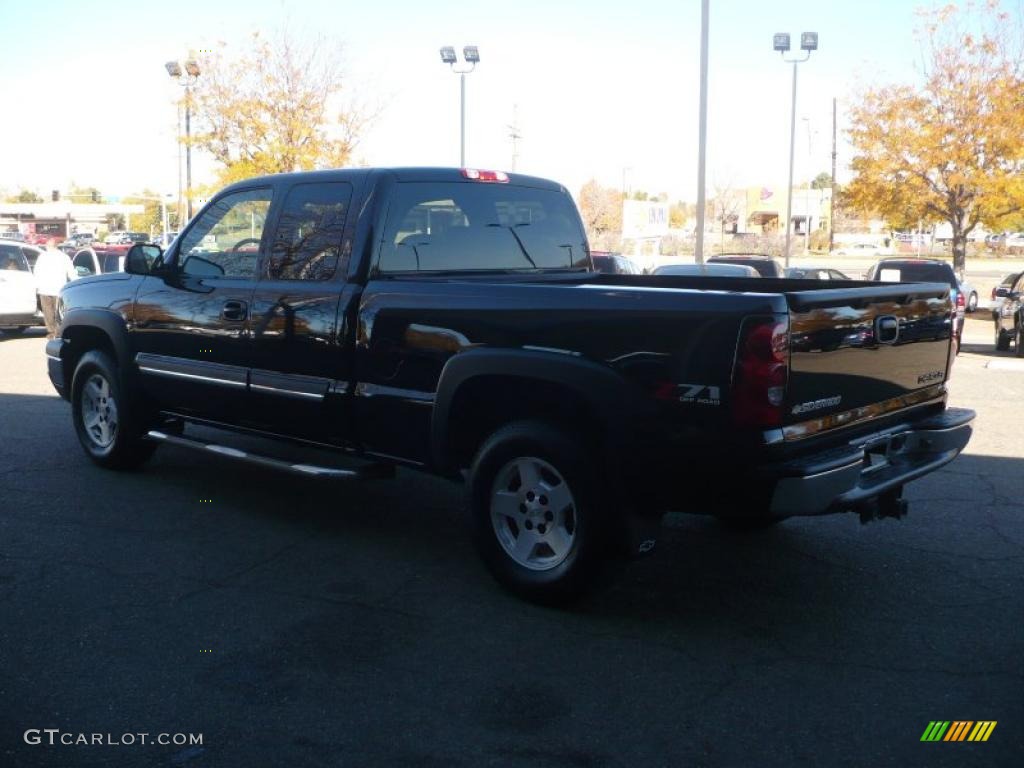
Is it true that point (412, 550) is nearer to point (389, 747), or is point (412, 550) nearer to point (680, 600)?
point (680, 600)

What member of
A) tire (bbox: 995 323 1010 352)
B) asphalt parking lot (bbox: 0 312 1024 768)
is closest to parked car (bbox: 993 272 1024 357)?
tire (bbox: 995 323 1010 352)

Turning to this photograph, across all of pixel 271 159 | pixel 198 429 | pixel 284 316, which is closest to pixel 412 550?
pixel 284 316

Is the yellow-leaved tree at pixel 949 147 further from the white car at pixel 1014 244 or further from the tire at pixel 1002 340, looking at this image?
the white car at pixel 1014 244

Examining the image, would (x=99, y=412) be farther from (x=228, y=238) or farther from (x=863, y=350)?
(x=863, y=350)

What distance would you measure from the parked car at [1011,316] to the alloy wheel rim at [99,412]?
13119mm

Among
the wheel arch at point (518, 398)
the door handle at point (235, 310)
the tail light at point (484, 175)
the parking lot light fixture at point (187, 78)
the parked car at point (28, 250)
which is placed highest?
the parking lot light fixture at point (187, 78)

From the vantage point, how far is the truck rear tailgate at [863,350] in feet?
14.0

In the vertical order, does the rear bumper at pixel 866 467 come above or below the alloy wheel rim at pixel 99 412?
above

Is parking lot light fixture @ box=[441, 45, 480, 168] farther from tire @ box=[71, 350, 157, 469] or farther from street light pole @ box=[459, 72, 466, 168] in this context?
tire @ box=[71, 350, 157, 469]

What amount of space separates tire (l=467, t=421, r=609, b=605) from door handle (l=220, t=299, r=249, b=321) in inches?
75.4

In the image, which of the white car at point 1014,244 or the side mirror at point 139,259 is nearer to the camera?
the side mirror at point 139,259

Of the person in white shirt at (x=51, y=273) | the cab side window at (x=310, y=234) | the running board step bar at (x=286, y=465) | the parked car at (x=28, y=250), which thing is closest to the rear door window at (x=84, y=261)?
the parked car at (x=28, y=250)

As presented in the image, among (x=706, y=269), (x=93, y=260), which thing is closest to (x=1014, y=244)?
(x=706, y=269)

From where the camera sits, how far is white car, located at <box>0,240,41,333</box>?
17.7 metres
